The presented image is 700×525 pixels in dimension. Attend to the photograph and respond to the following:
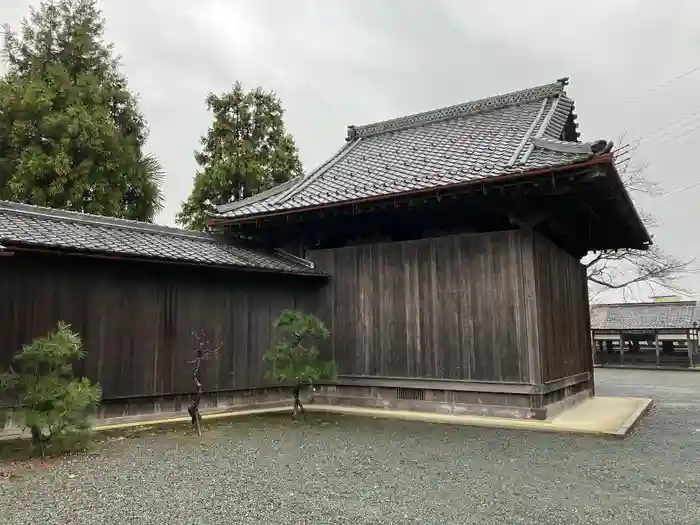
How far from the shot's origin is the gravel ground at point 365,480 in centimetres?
327

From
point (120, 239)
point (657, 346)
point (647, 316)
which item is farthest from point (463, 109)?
point (647, 316)

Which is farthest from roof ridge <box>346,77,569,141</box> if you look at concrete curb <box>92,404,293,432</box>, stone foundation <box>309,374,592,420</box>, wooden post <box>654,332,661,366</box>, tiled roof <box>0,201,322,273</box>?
wooden post <box>654,332,661,366</box>

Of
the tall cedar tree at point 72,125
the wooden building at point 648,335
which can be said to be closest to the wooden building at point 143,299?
the tall cedar tree at point 72,125

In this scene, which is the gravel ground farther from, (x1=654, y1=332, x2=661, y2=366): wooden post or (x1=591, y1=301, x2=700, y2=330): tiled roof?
(x1=591, y1=301, x2=700, y2=330): tiled roof

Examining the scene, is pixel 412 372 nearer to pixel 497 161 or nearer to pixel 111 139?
pixel 497 161

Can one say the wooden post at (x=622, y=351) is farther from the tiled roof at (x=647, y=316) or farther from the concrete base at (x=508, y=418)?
the concrete base at (x=508, y=418)

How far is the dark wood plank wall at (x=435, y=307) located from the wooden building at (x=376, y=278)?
20mm

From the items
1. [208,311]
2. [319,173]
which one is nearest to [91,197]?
[319,173]

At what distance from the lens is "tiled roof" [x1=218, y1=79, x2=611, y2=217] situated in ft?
23.6

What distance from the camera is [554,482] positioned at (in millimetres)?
4059

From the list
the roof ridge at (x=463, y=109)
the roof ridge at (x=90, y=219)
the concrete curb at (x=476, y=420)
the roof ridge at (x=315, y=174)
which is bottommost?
the concrete curb at (x=476, y=420)

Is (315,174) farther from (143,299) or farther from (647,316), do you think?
(647,316)

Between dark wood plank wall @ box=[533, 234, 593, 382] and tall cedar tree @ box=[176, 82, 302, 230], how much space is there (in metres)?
10.2

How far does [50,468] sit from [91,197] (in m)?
10.5
